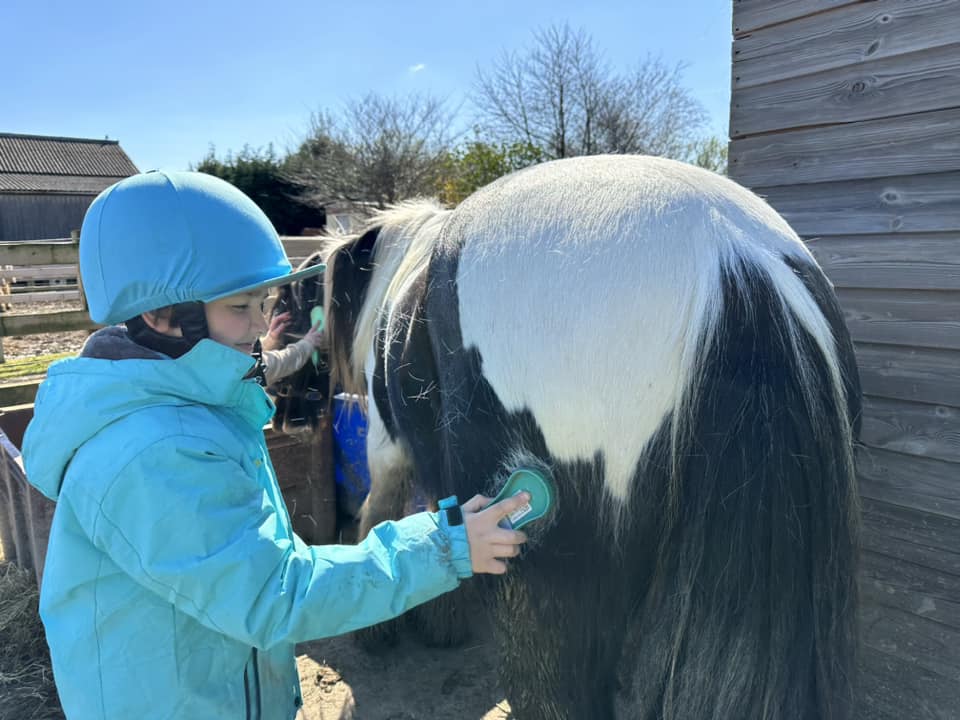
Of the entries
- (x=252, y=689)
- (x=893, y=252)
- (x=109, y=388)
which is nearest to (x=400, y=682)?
(x=252, y=689)

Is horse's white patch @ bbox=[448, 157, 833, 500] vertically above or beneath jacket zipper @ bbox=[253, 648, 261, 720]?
above

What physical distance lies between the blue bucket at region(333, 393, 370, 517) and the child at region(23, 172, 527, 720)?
238cm

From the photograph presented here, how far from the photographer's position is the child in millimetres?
1068

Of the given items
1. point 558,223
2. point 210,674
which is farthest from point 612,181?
point 210,674

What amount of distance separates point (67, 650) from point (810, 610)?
149 centimetres

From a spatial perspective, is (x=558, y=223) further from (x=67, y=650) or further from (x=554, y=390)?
(x=67, y=650)

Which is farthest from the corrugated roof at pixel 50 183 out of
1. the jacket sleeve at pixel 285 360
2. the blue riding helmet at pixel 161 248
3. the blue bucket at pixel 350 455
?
the blue riding helmet at pixel 161 248

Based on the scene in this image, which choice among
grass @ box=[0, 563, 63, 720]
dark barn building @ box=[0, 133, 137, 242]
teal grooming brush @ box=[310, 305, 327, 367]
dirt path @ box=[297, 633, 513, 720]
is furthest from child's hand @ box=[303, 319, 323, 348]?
dark barn building @ box=[0, 133, 137, 242]

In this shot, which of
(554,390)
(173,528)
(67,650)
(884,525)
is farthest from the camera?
(884,525)

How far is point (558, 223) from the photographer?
140 centimetres

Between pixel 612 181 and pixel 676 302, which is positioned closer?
pixel 676 302

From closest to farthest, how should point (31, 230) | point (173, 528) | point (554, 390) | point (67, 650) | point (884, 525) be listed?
point (173, 528) → point (67, 650) → point (554, 390) → point (884, 525) → point (31, 230)

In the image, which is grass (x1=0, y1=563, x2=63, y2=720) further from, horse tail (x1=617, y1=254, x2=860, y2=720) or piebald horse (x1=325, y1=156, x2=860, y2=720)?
horse tail (x1=617, y1=254, x2=860, y2=720)

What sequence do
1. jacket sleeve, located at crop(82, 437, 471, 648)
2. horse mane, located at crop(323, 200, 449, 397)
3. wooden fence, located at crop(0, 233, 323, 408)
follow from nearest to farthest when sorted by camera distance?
jacket sleeve, located at crop(82, 437, 471, 648) < horse mane, located at crop(323, 200, 449, 397) < wooden fence, located at crop(0, 233, 323, 408)
